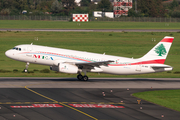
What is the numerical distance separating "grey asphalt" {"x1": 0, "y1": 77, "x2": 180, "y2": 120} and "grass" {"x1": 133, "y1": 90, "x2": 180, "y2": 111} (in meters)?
1.19

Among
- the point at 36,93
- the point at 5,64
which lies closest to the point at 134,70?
the point at 36,93

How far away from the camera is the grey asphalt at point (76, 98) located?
1132 inches

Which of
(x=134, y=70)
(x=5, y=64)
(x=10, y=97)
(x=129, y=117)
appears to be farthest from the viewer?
(x=5, y=64)

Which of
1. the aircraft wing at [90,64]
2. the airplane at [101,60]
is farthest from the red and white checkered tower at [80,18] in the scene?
the aircraft wing at [90,64]

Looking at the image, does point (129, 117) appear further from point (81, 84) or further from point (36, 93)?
point (81, 84)

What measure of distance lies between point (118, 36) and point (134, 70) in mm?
63194

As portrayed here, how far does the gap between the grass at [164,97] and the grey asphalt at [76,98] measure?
1192 mm

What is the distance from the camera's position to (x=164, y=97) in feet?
122

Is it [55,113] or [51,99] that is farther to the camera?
[51,99]

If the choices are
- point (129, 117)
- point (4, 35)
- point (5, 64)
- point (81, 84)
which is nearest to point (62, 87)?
point (81, 84)

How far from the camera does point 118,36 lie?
11062cm

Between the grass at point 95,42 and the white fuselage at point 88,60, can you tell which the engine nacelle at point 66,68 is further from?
the grass at point 95,42

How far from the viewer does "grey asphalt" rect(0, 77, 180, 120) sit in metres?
28.8

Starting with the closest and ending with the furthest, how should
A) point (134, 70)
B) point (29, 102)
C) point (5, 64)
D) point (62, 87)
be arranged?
point (29, 102) < point (62, 87) < point (134, 70) < point (5, 64)
